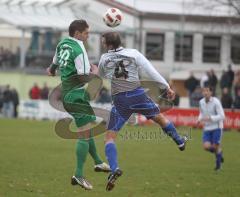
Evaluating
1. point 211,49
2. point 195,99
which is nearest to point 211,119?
point 195,99

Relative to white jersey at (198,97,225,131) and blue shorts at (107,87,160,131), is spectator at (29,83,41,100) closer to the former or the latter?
white jersey at (198,97,225,131)

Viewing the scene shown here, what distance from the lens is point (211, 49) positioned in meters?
54.9

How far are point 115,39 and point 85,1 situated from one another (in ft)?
146

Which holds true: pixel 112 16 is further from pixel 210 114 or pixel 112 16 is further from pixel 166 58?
pixel 166 58

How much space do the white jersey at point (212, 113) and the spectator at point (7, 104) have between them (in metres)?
21.7

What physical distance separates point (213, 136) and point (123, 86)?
7454 mm

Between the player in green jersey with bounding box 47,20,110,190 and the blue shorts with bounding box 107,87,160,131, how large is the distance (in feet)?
1.32

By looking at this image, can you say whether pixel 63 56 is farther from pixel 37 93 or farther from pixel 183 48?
pixel 183 48

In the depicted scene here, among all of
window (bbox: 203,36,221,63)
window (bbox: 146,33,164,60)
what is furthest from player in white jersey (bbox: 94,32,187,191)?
window (bbox: 203,36,221,63)

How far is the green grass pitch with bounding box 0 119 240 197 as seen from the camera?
1352 cm

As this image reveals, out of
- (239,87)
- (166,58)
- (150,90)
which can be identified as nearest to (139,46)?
(166,58)

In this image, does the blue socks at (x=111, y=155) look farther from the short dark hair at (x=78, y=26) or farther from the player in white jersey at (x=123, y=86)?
the short dark hair at (x=78, y=26)

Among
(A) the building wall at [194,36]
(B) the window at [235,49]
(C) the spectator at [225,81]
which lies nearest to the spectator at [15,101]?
(C) the spectator at [225,81]

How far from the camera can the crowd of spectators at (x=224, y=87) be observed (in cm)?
3612
